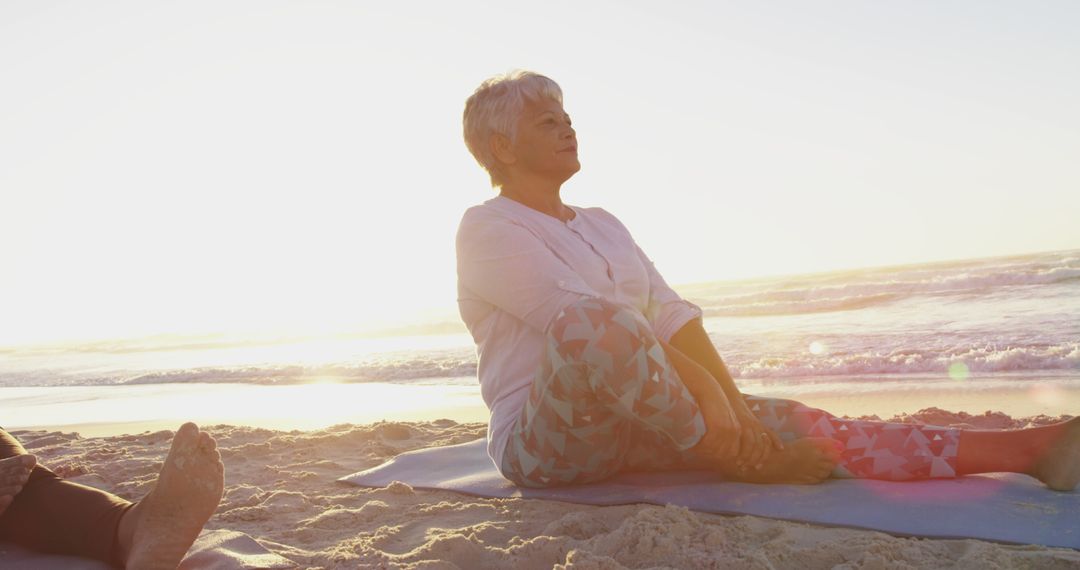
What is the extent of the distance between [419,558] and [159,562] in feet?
2.31

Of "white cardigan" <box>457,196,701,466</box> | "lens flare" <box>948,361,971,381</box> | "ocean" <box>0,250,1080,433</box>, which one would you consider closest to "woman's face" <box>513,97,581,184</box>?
"white cardigan" <box>457,196,701,466</box>

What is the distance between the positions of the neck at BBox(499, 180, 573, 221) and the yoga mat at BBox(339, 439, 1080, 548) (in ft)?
3.45

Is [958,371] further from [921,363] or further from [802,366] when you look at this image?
[802,366]

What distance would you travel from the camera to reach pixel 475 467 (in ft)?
11.3

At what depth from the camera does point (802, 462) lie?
8.52 ft

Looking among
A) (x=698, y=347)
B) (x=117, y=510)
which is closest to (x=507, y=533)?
(x=698, y=347)

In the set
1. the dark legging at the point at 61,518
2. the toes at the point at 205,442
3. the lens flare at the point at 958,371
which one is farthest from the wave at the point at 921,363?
the dark legging at the point at 61,518

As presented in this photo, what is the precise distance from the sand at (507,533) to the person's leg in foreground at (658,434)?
0.22 metres

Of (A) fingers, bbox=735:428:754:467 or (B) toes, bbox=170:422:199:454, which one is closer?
(B) toes, bbox=170:422:199:454

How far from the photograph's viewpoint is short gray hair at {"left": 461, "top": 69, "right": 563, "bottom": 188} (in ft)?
9.09

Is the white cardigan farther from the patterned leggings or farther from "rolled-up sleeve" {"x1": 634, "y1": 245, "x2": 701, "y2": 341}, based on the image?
the patterned leggings

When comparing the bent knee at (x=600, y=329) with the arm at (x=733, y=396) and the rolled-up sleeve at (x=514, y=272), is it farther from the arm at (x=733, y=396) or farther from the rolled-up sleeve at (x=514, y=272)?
the arm at (x=733, y=396)

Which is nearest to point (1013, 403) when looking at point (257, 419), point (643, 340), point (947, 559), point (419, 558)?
point (947, 559)

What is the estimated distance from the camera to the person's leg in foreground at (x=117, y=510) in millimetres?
1936
